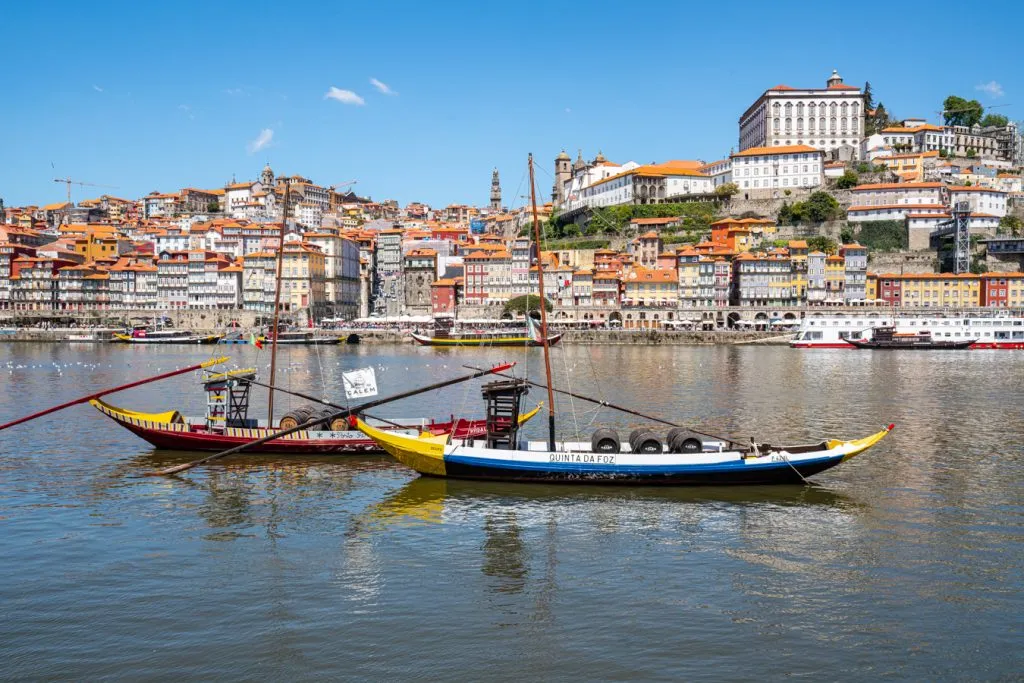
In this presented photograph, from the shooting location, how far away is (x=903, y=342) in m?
85.3

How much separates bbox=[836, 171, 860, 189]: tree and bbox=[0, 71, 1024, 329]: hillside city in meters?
0.12

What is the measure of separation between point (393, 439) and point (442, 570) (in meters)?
6.36

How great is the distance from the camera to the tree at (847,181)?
112500 millimetres

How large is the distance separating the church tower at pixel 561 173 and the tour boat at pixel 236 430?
134 metres

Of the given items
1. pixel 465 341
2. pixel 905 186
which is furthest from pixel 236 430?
pixel 905 186

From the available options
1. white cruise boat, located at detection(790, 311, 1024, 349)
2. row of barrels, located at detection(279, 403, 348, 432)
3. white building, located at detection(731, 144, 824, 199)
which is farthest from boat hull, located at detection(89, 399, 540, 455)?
white building, located at detection(731, 144, 824, 199)

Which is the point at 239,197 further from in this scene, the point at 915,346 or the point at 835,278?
the point at 915,346

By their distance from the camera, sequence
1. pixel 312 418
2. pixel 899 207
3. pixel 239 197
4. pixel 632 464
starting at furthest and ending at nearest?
pixel 239 197 → pixel 899 207 → pixel 312 418 → pixel 632 464

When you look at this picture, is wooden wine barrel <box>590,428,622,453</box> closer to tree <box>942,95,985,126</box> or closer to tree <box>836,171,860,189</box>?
tree <box>836,171,860,189</box>

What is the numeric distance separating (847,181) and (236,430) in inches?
4100

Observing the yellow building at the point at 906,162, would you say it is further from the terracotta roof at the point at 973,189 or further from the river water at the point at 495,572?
the river water at the point at 495,572

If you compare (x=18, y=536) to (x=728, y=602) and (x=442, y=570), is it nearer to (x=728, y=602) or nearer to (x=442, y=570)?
(x=442, y=570)

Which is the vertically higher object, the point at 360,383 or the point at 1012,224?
the point at 1012,224

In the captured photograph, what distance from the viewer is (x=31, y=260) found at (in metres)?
112
